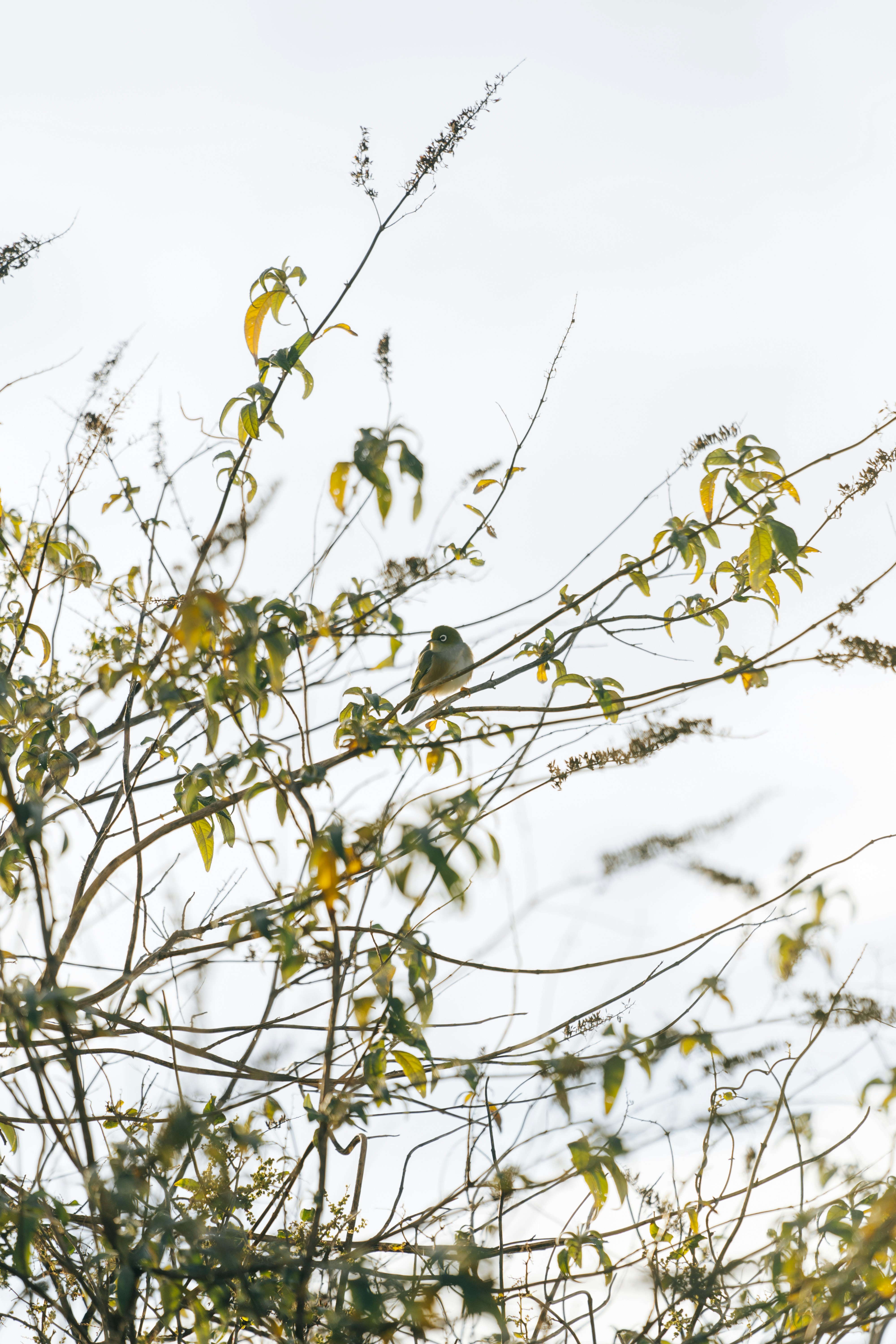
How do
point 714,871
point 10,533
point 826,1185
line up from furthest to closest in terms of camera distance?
point 10,533
point 826,1185
point 714,871

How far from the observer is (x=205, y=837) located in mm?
1918

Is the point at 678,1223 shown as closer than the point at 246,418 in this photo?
Yes

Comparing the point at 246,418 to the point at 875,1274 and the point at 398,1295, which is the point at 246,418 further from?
the point at 875,1274

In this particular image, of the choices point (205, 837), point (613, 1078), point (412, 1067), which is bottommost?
point (613, 1078)

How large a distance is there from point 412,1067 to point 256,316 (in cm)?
134

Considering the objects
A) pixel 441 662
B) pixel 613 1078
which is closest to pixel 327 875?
pixel 613 1078

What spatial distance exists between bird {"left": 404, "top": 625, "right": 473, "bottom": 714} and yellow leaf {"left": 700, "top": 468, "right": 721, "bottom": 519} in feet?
1.87

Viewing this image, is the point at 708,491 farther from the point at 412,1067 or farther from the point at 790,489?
the point at 412,1067

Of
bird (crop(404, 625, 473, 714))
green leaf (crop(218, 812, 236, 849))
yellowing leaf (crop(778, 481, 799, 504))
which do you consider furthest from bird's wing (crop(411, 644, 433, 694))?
yellowing leaf (crop(778, 481, 799, 504))

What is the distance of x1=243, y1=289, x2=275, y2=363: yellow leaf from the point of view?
68.1 inches

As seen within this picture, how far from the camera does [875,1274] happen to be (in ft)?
4.36

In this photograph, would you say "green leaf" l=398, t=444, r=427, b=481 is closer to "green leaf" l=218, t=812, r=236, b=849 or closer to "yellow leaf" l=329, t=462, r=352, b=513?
Answer: "yellow leaf" l=329, t=462, r=352, b=513

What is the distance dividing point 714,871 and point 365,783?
1.88 feet

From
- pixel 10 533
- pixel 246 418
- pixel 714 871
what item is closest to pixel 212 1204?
pixel 714 871
